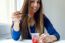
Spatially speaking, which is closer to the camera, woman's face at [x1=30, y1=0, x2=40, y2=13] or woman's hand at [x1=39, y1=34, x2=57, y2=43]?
woman's hand at [x1=39, y1=34, x2=57, y2=43]

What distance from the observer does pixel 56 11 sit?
1885 millimetres

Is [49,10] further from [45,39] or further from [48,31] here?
[45,39]

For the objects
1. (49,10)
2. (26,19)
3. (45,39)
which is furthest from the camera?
(49,10)

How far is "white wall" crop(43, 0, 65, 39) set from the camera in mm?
1853

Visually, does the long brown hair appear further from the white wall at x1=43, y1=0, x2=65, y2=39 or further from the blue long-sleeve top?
the white wall at x1=43, y1=0, x2=65, y2=39

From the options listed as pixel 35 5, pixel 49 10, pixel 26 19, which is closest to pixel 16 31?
pixel 26 19

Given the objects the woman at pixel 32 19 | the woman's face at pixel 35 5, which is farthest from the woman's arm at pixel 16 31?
the woman's face at pixel 35 5

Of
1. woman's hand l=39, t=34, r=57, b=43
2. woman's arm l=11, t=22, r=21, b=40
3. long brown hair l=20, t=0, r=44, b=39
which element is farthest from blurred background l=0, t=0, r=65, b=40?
woman's hand l=39, t=34, r=57, b=43

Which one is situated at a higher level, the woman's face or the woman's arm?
the woman's face

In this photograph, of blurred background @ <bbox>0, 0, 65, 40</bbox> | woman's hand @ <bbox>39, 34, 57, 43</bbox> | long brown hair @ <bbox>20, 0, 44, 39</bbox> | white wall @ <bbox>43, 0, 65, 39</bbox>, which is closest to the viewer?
woman's hand @ <bbox>39, 34, 57, 43</bbox>

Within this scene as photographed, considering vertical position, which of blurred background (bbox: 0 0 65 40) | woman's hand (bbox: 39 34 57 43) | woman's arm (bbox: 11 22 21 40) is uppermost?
blurred background (bbox: 0 0 65 40)

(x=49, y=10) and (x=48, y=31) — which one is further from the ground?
(x=49, y=10)

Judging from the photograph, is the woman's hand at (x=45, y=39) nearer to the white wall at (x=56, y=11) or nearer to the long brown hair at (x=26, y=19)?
the long brown hair at (x=26, y=19)

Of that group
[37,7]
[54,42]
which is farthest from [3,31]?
[54,42]
